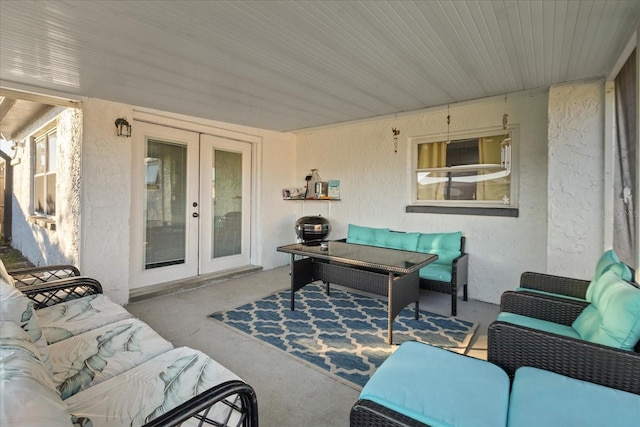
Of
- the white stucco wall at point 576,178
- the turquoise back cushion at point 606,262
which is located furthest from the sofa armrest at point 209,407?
the white stucco wall at point 576,178

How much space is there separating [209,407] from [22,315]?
3.55 ft

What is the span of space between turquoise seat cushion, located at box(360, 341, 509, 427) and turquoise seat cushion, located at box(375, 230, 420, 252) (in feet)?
8.26

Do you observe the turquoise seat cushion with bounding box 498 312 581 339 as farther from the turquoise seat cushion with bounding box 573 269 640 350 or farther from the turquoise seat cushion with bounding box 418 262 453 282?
the turquoise seat cushion with bounding box 418 262 453 282

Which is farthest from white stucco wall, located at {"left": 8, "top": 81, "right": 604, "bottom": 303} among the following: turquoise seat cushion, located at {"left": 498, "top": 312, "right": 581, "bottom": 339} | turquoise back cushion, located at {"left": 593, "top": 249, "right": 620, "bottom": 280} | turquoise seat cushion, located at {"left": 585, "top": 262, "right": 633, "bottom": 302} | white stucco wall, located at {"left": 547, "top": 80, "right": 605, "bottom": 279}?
turquoise seat cushion, located at {"left": 498, "top": 312, "right": 581, "bottom": 339}

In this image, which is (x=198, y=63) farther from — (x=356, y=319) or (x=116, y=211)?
(x=356, y=319)

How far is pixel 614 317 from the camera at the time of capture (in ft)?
4.75

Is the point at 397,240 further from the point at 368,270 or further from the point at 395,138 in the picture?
the point at 395,138

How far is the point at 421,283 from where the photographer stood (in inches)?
138

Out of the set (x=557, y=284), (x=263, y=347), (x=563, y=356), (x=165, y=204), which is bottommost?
(x=263, y=347)

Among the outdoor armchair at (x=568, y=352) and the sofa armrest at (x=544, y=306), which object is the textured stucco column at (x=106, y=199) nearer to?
the outdoor armchair at (x=568, y=352)

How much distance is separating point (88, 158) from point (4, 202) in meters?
2.01

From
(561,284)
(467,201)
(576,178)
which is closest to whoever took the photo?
(561,284)

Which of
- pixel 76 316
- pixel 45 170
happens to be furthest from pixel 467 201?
pixel 45 170

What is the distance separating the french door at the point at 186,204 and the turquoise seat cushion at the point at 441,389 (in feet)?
12.1
